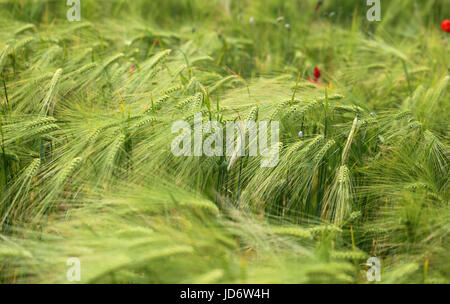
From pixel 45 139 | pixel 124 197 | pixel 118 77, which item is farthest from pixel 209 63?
pixel 124 197

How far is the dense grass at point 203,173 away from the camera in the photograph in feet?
4.70

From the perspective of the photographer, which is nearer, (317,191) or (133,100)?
(317,191)

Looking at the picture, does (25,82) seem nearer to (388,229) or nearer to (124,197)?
(124,197)

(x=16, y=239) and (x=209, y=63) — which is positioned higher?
(x=209, y=63)

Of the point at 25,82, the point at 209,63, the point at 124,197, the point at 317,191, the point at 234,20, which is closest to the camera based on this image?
the point at 124,197

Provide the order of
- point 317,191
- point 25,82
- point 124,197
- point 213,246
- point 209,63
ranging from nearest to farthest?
1. point 213,246
2. point 124,197
3. point 317,191
4. point 25,82
5. point 209,63

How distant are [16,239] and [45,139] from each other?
0.49m

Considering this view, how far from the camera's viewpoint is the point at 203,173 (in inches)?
69.6

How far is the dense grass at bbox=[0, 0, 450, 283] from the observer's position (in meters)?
1.43

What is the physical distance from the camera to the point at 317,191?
1.82 metres
